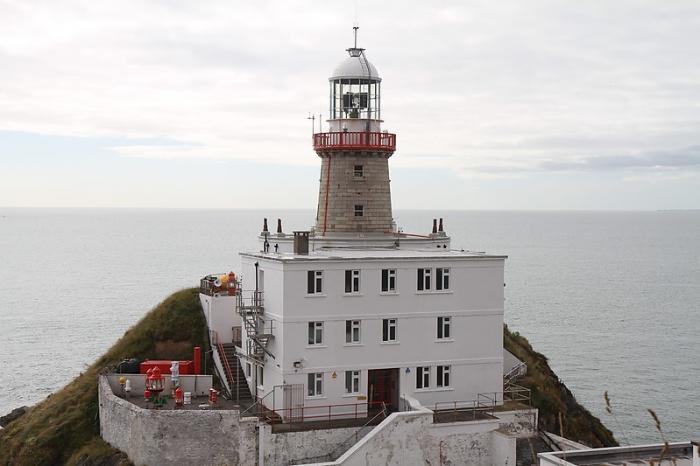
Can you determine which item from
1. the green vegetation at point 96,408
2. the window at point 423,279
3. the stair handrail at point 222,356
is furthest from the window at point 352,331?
the green vegetation at point 96,408

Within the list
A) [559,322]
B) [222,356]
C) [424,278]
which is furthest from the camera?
[559,322]

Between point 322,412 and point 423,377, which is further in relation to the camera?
point 423,377

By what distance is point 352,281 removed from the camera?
35688 millimetres

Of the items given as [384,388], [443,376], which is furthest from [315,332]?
[443,376]

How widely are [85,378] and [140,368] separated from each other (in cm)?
481

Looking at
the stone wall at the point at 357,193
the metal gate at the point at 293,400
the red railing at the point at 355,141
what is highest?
the red railing at the point at 355,141

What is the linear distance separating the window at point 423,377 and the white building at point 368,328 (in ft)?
0.13

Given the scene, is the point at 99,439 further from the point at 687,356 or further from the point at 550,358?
the point at 687,356

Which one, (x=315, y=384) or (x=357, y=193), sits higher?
(x=357, y=193)

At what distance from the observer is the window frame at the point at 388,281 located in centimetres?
3616

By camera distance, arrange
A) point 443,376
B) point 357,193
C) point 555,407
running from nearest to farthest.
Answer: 1. point 443,376
2. point 555,407
3. point 357,193

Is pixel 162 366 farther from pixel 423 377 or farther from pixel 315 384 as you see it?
pixel 423 377

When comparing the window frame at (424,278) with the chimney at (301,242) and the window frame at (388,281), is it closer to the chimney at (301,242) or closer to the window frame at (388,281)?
the window frame at (388,281)

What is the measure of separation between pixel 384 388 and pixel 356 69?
56.9 feet
